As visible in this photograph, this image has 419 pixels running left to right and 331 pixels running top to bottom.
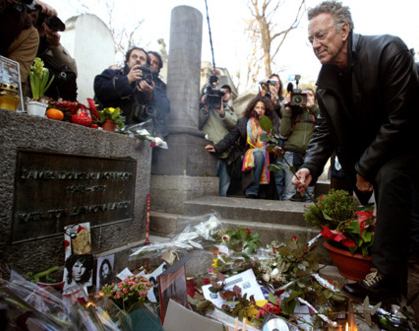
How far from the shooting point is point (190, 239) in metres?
2.78

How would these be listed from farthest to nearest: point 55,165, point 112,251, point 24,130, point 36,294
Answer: point 112,251 < point 55,165 < point 24,130 < point 36,294

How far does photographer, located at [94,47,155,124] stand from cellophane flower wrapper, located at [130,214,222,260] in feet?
5.17

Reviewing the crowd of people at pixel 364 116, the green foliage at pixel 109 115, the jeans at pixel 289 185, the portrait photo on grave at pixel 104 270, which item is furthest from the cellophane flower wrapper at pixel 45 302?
the jeans at pixel 289 185

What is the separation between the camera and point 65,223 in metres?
2.21

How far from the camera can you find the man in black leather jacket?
165 cm

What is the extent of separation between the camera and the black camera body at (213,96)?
4.64 metres

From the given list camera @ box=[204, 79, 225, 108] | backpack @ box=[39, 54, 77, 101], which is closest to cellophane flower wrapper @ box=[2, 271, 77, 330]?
backpack @ box=[39, 54, 77, 101]

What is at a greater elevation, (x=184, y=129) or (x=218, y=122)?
(x=218, y=122)

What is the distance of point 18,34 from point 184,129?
2146 millimetres

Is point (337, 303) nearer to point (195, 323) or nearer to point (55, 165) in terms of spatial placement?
point (195, 323)

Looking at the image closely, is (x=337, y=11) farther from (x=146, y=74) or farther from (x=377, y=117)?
(x=146, y=74)

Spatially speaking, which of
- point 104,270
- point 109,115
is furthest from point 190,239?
point 109,115

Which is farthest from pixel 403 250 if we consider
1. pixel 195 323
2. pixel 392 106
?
pixel 195 323

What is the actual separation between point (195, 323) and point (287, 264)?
1.23 meters
